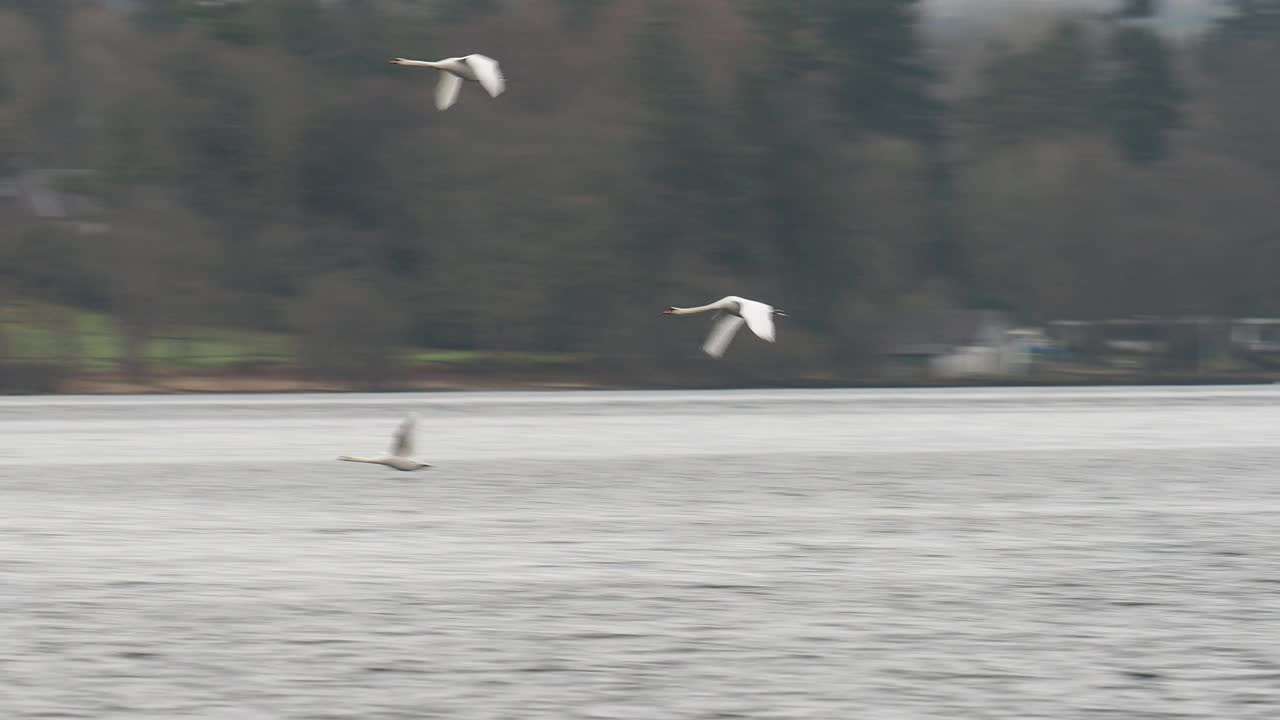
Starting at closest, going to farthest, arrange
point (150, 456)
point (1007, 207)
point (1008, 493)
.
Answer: point (1008, 493)
point (150, 456)
point (1007, 207)

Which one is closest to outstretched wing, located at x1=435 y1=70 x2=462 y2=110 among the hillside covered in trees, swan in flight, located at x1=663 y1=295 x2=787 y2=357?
swan in flight, located at x1=663 y1=295 x2=787 y2=357

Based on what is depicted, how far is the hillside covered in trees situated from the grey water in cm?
2180

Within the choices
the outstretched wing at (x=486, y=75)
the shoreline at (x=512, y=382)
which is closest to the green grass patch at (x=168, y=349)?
the shoreline at (x=512, y=382)

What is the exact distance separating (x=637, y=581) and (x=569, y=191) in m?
41.1

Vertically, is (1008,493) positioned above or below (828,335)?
below

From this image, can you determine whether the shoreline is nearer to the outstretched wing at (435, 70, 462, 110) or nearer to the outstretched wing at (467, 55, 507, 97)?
the outstretched wing at (435, 70, 462, 110)

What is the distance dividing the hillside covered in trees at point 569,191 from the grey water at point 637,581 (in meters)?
21.8

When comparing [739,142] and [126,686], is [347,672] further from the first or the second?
[739,142]

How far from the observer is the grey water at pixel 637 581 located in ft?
40.9

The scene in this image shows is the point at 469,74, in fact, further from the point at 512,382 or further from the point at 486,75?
the point at 512,382

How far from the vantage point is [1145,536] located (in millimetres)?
20422

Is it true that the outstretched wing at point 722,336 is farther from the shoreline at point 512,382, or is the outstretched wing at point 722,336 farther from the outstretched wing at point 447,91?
the shoreline at point 512,382

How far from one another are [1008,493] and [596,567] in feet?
31.6

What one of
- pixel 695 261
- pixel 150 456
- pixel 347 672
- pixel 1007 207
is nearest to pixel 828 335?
pixel 695 261
